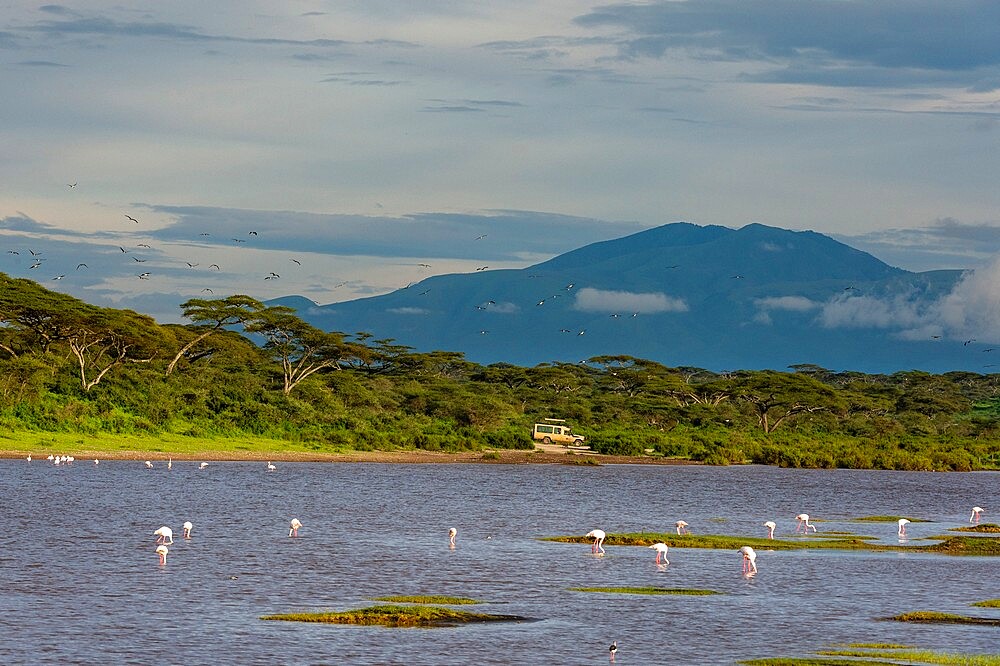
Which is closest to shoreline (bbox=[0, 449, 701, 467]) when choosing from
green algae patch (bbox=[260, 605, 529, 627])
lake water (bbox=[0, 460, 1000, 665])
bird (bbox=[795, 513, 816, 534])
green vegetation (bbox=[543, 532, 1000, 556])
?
lake water (bbox=[0, 460, 1000, 665])

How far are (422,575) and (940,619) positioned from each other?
34.1 feet

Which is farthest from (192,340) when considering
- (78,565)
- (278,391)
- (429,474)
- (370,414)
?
(78,565)

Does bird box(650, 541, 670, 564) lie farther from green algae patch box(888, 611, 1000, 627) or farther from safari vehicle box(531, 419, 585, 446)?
safari vehicle box(531, 419, 585, 446)

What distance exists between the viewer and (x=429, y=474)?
65.4m

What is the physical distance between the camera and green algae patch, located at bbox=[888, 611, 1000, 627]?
24094mm

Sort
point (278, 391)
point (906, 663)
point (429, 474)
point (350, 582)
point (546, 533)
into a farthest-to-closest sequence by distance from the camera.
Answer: point (278, 391) → point (429, 474) → point (546, 533) → point (350, 582) → point (906, 663)

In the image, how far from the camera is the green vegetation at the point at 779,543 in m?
36.2

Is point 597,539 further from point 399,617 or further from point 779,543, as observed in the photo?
point 399,617

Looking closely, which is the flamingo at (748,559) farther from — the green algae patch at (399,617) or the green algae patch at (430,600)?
the green algae patch at (399,617)

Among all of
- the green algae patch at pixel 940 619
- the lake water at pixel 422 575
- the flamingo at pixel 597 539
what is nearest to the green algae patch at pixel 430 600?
the lake water at pixel 422 575

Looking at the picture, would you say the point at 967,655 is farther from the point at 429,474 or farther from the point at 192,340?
the point at 192,340

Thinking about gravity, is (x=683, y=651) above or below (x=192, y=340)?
below

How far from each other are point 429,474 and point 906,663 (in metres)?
46.0

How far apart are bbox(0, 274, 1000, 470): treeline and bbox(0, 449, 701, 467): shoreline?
2.11m
